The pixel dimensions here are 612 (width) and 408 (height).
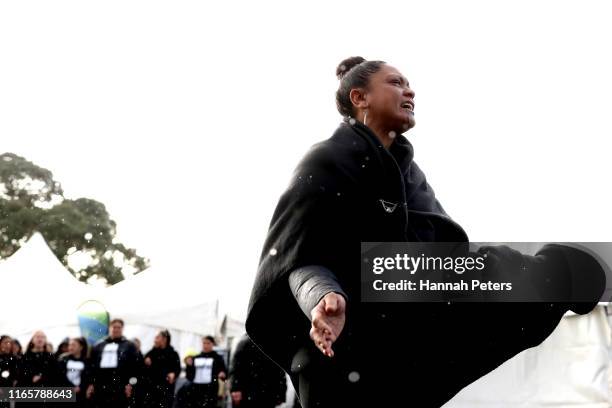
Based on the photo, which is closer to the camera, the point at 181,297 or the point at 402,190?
the point at 402,190

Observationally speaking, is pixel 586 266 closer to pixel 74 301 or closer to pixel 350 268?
pixel 350 268

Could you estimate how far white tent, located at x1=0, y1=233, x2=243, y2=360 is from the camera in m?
13.9

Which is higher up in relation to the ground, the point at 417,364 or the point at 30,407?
the point at 30,407

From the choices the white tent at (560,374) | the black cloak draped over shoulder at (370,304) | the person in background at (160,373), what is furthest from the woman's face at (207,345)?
the black cloak draped over shoulder at (370,304)

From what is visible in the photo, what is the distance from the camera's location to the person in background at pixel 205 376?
11.9 m

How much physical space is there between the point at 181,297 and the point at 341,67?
11.6 metres

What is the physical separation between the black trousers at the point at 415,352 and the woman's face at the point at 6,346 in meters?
11.3

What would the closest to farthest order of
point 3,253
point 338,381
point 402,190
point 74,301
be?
point 338,381 < point 402,190 < point 74,301 < point 3,253

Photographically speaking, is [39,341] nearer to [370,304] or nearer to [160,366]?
[160,366]

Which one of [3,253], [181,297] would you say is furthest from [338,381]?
[3,253]

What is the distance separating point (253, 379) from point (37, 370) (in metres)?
3.27

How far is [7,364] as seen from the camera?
39.9 feet

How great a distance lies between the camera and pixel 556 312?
2.43 m

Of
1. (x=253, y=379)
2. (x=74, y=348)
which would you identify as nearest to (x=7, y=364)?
(x=74, y=348)
